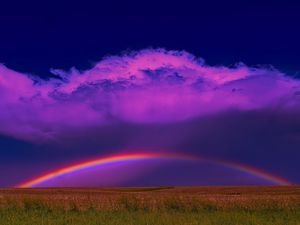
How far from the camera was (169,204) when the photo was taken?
3353cm

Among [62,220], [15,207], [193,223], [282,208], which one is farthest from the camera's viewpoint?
[15,207]

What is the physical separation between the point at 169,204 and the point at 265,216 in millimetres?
7767

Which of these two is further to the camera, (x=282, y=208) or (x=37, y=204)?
(x=37, y=204)

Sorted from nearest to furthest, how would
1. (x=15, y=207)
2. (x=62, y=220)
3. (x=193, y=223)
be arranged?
(x=193, y=223) < (x=62, y=220) < (x=15, y=207)

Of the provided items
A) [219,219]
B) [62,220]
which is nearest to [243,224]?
[219,219]

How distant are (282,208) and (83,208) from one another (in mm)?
12564

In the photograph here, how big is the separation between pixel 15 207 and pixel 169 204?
10327mm

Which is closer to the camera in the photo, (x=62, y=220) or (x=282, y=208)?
(x=62, y=220)

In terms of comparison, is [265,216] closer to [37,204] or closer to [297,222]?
[297,222]

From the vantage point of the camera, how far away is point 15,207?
3416 centimetres

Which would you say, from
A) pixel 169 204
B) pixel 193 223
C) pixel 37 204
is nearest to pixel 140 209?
pixel 169 204

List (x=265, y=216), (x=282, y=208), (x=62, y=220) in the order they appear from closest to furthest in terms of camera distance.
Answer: (x=62, y=220) < (x=265, y=216) < (x=282, y=208)

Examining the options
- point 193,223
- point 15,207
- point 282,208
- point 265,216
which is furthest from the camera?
point 15,207

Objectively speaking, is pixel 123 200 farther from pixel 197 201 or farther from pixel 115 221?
Result: pixel 115 221
